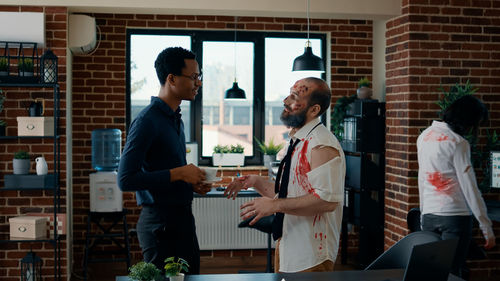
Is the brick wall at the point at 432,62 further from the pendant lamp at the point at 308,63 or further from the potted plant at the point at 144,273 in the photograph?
the potted plant at the point at 144,273

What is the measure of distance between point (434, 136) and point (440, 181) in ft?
0.96

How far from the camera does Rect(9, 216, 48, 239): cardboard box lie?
4.79m

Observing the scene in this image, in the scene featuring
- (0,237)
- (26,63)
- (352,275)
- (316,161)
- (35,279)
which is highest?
(26,63)

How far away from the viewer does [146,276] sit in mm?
2031

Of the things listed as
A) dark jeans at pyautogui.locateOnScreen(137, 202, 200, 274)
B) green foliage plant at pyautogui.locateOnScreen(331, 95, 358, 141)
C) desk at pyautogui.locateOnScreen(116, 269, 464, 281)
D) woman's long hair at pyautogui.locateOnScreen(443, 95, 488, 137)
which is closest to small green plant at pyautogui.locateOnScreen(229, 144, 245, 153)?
green foliage plant at pyautogui.locateOnScreen(331, 95, 358, 141)

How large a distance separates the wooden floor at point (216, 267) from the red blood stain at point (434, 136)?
2482 mm

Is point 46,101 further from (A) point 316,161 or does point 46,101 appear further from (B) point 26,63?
(A) point 316,161

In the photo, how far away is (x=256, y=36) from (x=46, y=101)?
2407mm

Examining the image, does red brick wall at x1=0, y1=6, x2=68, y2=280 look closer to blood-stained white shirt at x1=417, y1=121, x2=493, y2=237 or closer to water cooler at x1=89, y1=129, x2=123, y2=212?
water cooler at x1=89, y1=129, x2=123, y2=212

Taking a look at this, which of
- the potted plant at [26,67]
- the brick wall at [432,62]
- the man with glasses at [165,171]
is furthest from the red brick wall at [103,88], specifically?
the man with glasses at [165,171]

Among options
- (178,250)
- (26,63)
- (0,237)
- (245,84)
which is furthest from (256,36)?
(178,250)

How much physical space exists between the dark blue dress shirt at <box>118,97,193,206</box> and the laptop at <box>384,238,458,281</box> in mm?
1139

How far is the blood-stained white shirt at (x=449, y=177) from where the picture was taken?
362 cm

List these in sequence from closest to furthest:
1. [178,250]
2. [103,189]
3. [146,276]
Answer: [146,276] < [178,250] < [103,189]
